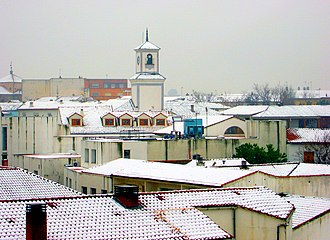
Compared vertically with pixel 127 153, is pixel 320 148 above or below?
below

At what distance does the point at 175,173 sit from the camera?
34.3 metres

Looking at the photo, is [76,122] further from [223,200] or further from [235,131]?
[223,200]

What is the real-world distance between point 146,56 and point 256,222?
54.4 m

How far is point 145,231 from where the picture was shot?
906 inches

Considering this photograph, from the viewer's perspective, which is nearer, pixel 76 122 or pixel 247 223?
pixel 247 223

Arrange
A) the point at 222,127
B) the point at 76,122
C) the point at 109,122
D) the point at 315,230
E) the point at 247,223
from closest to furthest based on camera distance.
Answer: the point at 247,223 → the point at 315,230 → the point at 222,127 → the point at 76,122 → the point at 109,122

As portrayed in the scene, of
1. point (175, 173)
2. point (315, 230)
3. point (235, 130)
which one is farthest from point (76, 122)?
point (315, 230)

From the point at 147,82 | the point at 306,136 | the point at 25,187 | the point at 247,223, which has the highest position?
the point at 147,82

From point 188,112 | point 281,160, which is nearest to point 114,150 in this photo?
point 281,160

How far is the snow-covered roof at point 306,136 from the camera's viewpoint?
58625 mm

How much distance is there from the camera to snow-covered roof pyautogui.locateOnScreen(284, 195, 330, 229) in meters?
28.0

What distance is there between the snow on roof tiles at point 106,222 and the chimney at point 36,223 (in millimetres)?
461

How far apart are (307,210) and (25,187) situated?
30.5 ft

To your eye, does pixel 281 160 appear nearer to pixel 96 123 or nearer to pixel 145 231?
pixel 96 123
